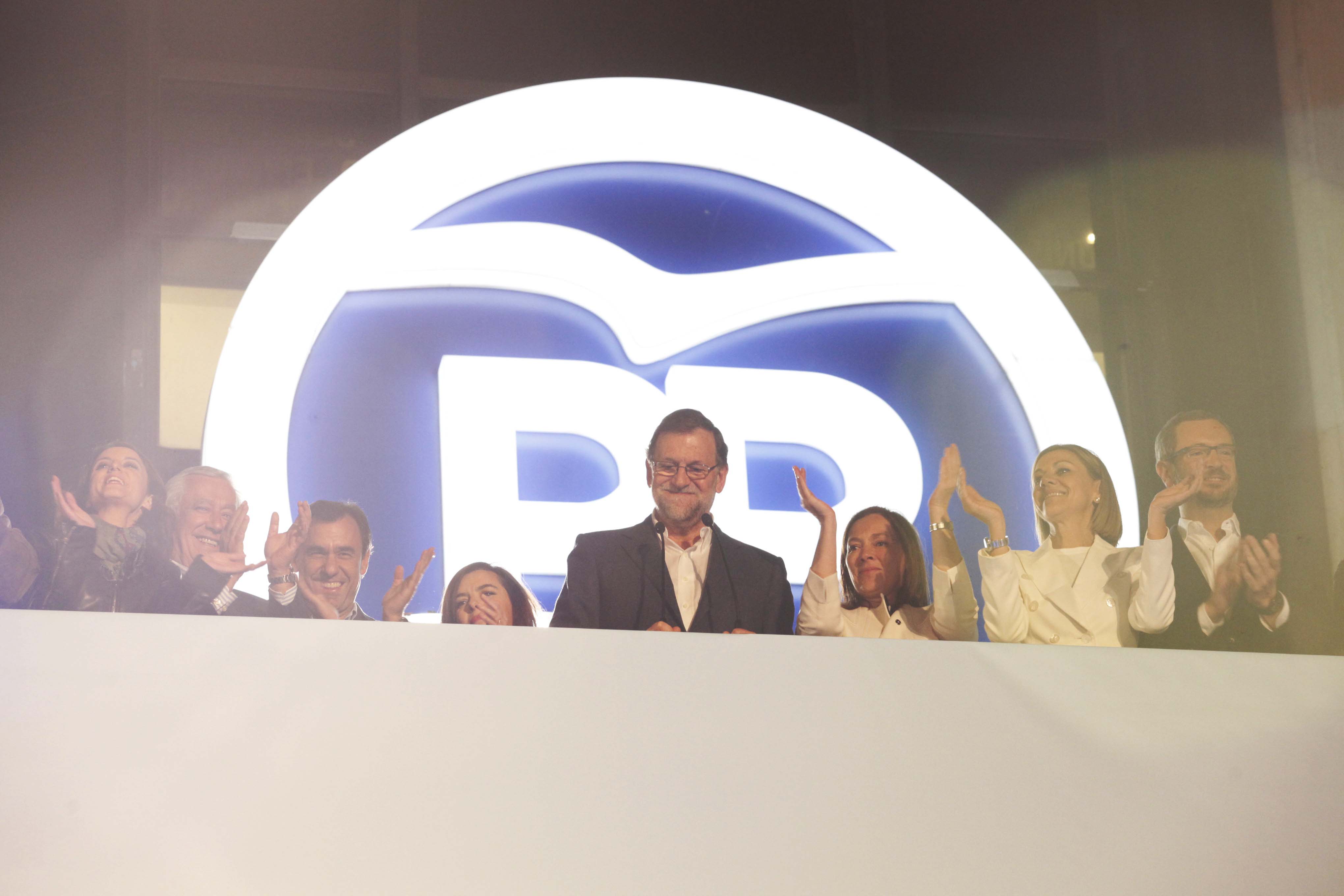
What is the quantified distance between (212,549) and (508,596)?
2.39ft

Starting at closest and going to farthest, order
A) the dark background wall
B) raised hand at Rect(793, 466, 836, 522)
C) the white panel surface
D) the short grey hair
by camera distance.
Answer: the white panel surface → raised hand at Rect(793, 466, 836, 522) → the short grey hair → the dark background wall

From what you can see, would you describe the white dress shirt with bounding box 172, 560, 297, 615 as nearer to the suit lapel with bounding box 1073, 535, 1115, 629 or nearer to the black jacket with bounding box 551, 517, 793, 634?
the black jacket with bounding box 551, 517, 793, 634

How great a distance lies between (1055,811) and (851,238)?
9.14 ft

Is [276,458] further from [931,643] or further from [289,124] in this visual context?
[931,643]

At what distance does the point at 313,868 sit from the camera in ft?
4.95

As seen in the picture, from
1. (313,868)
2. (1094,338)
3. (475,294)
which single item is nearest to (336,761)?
(313,868)

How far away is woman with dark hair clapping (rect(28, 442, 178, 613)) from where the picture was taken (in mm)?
2715

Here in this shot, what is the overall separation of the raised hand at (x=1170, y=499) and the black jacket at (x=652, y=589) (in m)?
0.87

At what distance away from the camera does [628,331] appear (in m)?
4.04

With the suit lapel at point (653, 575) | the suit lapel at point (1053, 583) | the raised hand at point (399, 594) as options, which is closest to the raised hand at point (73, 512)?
the raised hand at point (399, 594)

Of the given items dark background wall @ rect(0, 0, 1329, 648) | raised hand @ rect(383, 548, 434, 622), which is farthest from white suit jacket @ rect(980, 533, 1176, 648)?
raised hand @ rect(383, 548, 434, 622)

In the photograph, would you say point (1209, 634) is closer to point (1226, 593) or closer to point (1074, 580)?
point (1226, 593)

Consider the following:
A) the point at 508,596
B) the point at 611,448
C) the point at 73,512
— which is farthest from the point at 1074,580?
the point at 73,512

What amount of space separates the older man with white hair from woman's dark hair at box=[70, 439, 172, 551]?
23mm
